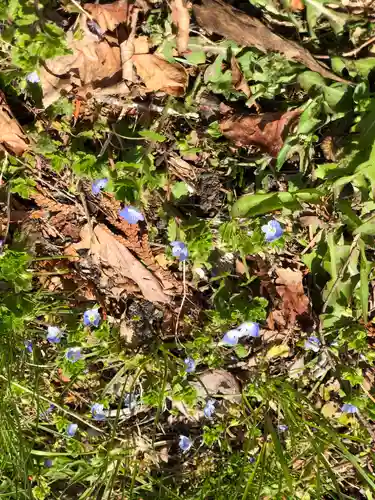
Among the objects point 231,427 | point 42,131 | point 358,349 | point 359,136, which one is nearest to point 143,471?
point 231,427

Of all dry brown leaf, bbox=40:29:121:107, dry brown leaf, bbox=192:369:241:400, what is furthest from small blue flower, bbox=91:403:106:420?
dry brown leaf, bbox=40:29:121:107

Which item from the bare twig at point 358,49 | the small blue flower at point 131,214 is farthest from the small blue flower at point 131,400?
the bare twig at point 358,49

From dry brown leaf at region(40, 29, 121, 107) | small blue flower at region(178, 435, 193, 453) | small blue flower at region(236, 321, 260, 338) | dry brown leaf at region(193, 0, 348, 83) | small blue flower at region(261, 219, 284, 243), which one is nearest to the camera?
dry brown leaf at region(193, 0, 348, 83)

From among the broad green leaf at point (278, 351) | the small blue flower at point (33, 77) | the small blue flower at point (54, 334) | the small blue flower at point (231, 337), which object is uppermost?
the small blue flower at point (33, 77)

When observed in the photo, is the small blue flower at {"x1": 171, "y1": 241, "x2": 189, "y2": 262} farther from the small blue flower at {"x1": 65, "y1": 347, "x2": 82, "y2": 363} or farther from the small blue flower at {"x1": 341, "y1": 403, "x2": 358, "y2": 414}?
the small blue flower at {"x1": 341, "y1": 403, "x2": 358, "y2": 414}

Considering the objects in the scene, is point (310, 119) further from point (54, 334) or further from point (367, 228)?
point (54, 334)

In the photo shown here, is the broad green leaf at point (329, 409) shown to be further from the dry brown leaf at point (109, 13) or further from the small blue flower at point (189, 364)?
the dry brown leaf at point (109, 13)
